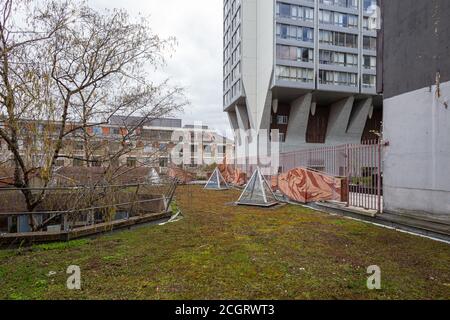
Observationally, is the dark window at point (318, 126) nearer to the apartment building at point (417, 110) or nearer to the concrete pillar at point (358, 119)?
the concrete pillar at point (358, 119)

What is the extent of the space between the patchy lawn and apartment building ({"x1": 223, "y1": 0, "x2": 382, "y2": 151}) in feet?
92.7

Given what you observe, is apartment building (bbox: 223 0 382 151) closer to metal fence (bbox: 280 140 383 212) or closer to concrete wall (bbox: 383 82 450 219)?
metal fence (bbox: 280 140 383 212)

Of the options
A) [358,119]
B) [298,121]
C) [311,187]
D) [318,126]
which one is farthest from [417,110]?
[318,126]

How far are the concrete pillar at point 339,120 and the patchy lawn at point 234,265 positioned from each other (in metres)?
32.7

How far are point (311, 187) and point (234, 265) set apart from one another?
7.51 metres

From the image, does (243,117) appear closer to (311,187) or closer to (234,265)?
(311,187)

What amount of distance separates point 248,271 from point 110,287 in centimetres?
185

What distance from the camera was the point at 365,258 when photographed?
462 cm

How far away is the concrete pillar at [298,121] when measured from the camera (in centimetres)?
3494

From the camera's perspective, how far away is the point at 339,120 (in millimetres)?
37125

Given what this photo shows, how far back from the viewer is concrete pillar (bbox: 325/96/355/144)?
36.2m
